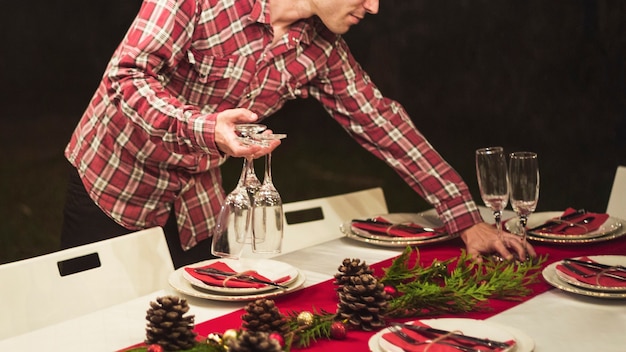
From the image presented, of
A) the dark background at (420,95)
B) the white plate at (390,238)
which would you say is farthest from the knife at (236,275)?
the dark background at (420,95)

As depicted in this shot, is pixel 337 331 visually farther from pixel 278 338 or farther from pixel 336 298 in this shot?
pixel 336 298

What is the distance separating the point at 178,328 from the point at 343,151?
390 centimetres

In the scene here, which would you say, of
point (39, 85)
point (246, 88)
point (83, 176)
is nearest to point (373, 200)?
point (246, 88)

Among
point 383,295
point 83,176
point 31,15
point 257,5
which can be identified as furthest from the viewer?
point 31,15

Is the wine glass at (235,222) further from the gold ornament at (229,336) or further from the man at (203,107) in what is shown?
the man at (203,107)

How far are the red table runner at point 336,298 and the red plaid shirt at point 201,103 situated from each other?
0.16 meters

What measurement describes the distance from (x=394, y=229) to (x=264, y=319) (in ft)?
3.08

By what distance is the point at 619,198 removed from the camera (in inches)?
117

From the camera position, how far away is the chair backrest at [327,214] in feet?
8.95

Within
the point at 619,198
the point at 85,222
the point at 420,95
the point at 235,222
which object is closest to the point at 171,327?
the point at 235,222

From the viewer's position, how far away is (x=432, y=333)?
1.51m

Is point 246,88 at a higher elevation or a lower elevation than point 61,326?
higher

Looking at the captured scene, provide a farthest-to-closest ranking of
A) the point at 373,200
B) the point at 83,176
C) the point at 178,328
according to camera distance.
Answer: the point at 373,200, the point at 83,176, the point at 178,328

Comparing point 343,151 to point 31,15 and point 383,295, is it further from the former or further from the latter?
point 383,295
